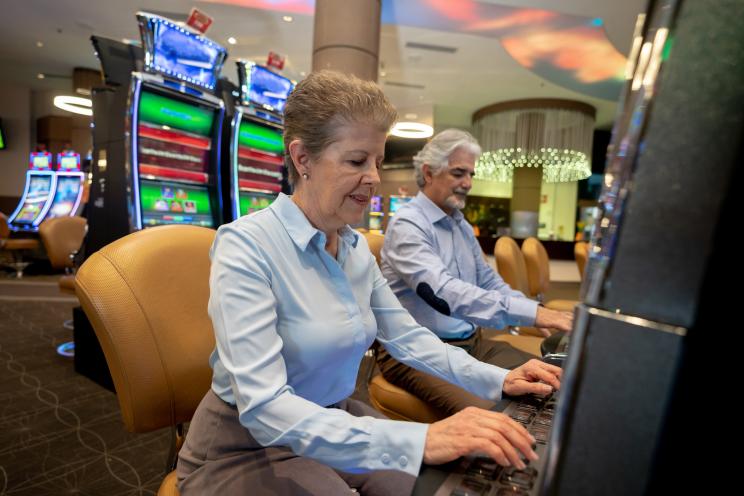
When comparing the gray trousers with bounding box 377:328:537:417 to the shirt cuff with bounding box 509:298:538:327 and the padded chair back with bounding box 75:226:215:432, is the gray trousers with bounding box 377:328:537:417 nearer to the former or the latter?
the shirt cuff with bounding box 509:298:538:327

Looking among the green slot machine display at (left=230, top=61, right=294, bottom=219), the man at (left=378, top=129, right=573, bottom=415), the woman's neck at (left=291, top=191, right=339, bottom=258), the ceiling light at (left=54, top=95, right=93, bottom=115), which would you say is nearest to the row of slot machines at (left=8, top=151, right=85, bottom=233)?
the ceiling light at (left=54, top=95, right=93, bottom=115)

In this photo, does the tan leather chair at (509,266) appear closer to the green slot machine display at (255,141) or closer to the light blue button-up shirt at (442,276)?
the light blue button-up shirt at (442,276)

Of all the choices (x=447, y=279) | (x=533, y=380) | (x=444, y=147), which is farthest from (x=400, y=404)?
(x=444, y=147)

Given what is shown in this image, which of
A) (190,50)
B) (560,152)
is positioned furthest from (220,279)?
(560,152)

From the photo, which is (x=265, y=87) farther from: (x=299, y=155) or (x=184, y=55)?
(x=299, y=155)

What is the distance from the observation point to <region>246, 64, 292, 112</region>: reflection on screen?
383 cm

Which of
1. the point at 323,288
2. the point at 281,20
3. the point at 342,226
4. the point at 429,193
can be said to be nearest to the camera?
the point at 323,288

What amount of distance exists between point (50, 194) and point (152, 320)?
717cm

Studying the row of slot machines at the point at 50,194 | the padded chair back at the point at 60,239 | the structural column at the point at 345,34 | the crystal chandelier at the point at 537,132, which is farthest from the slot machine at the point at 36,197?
the crystal chandelier at the point at 537,132

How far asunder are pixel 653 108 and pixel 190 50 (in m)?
3.55

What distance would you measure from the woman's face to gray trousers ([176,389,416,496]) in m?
0.43

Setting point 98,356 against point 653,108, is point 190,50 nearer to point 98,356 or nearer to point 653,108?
point 98,356

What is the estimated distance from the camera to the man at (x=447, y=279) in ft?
4.88

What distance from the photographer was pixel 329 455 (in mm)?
663
